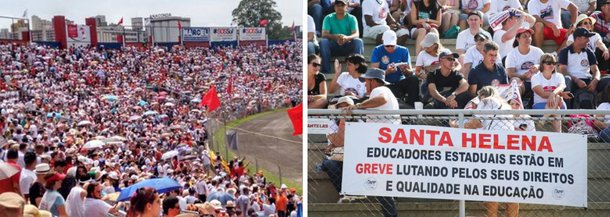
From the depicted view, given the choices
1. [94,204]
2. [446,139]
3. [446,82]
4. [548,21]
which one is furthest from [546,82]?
[94,204]

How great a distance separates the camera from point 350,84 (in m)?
8.01

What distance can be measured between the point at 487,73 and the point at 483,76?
0.05 metres

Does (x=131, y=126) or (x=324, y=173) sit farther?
(x=131, y=126)

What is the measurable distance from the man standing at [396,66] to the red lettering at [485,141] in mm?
2363

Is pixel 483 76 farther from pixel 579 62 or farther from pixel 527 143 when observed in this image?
pixel 527 143

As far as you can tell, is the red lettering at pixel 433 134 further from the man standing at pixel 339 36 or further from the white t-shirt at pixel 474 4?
the white t-shirt at pixel 474 4

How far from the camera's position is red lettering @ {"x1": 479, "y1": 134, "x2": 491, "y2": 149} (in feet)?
18.0

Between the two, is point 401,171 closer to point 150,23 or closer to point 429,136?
point 429,136

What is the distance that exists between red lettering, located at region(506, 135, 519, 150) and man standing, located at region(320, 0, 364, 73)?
357 cm

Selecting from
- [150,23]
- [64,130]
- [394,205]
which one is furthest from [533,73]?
[150,23]

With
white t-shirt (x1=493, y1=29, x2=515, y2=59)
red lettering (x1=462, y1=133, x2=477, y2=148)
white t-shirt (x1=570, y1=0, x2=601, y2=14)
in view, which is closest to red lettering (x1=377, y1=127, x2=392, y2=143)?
red lettering (x1=462, y1=133, x2=477, y2=148)

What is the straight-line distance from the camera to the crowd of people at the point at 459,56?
24.3 ft

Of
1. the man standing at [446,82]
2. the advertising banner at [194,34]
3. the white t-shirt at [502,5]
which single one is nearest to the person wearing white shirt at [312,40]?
the man standing at [446,82]

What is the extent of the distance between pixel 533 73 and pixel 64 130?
1956 centimetres
